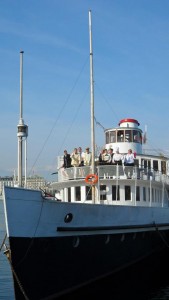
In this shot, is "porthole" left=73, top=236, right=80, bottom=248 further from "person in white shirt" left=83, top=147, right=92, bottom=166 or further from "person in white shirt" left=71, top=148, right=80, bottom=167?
"person in white shirt" left=71, top=148, right=80, bottom=167

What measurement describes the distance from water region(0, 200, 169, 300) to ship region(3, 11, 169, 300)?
35 cm

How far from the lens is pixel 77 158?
706 inches

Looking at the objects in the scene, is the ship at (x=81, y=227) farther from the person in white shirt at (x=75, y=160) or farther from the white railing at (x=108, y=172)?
the person in white shirt at (x=75, y=160)

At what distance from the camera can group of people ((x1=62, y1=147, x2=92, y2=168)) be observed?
17.7 metres

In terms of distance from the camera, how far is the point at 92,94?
15961 mm

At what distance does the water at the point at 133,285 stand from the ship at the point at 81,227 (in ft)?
1.14

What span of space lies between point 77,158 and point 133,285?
17.3 feet

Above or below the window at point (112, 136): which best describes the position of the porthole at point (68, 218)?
below

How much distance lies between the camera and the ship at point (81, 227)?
12281 millimetres

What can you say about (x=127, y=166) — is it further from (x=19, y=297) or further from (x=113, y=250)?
(x=19, y=297)

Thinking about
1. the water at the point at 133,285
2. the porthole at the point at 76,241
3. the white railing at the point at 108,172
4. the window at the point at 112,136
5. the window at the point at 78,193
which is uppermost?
the window at the point at 112,136

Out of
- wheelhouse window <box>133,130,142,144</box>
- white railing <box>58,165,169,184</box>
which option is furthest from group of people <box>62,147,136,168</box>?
wheelhouse window <box>133,130,142,144</box>

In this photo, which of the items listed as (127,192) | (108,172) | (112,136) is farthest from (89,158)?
(112,136)

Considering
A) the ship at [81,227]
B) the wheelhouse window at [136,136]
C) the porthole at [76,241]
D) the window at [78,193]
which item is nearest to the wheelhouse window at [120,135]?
the wheelhouse window at [136,136]
